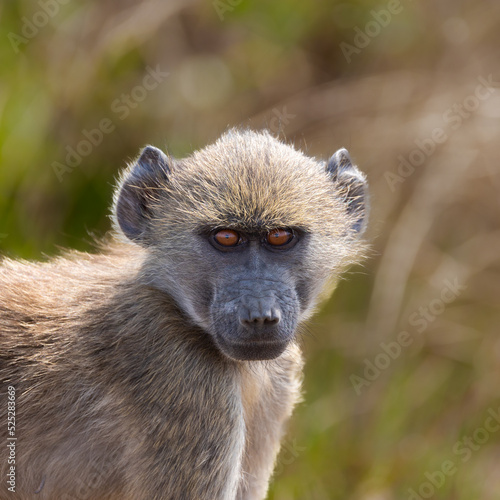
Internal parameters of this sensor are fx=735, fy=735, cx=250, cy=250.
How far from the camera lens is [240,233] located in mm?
4117

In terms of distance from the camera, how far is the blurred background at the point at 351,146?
698cm

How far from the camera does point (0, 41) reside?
23.9 ft

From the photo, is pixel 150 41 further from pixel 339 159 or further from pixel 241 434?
pixel 241 434

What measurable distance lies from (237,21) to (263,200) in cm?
512

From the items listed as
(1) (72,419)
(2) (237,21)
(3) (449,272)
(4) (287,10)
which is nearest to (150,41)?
(2) (237,21)

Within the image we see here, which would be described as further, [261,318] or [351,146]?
[351,146]

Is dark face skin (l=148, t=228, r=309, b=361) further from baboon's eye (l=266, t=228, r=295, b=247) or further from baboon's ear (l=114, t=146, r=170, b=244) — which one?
baboon's ear (l=114, t=146, r=170, b=244)

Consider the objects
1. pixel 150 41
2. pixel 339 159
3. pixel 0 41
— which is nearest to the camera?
pixel 339 159
